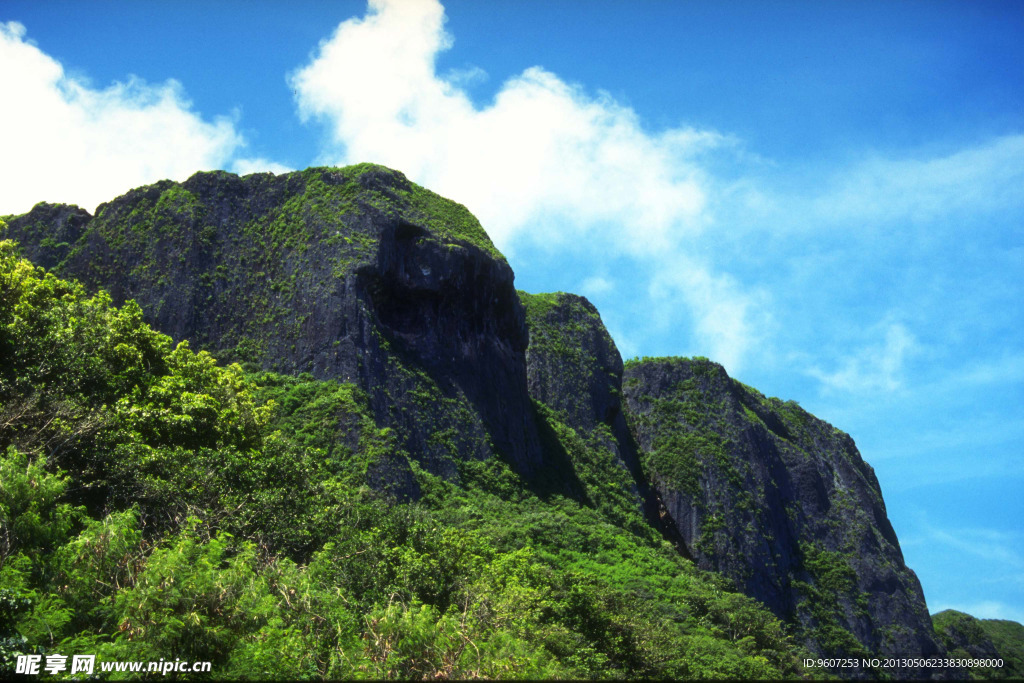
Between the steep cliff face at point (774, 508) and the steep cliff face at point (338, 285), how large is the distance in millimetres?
19308

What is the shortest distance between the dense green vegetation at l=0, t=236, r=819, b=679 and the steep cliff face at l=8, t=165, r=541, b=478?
→ 15.9 feet

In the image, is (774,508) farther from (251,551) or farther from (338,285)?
(251,551)

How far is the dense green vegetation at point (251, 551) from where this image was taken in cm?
1395

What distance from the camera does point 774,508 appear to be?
6888 cm

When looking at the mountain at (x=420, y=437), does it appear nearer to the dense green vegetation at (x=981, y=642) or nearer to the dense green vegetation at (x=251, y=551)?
the dense green vegetation at (x=251, y=551)

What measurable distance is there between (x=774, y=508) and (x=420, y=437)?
127 feet

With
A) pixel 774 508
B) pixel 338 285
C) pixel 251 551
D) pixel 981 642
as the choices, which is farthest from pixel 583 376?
pixel 251 551

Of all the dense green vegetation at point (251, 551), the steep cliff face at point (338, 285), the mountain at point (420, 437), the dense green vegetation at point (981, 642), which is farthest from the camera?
the dense green vegetation at point (981, 642)

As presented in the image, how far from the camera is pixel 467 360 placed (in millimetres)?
51562

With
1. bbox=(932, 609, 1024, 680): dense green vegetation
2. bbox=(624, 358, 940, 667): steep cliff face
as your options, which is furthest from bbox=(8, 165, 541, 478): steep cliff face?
bbox=(932, 609, 1024, 680): dense green vegetation

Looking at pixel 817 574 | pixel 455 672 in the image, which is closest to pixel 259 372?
pixel 455 672

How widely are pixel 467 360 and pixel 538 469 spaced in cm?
899

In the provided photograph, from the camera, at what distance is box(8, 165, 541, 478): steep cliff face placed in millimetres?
45875
